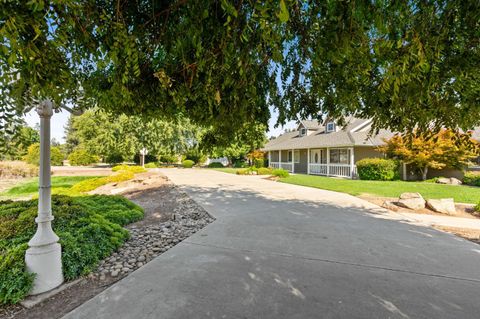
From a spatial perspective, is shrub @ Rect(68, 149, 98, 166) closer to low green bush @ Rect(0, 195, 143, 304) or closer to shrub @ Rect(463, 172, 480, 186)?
low green bush @ Rect(0, 195, 143, 304)

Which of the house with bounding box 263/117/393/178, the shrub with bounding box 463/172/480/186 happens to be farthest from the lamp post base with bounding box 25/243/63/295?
the shrub with bounding box 463/172/480/186

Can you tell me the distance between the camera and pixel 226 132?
385 centimetres

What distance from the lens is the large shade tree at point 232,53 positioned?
163cm

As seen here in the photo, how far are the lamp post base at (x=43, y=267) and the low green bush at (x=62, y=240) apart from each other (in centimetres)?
7

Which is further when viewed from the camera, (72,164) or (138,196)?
(72,164)

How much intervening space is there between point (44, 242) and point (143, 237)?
6.70ft

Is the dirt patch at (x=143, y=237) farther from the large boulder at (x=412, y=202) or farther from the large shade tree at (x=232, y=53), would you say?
the large boulder at (x=412, y=202)

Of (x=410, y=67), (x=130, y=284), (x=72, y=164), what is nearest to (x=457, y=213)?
(x=410, y=67)

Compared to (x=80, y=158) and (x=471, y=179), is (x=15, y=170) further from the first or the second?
(x=471, y=179)

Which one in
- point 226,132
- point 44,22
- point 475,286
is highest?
point 44,22

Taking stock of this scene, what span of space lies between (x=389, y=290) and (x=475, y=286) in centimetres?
117

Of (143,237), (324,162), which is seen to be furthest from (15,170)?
(324,162)

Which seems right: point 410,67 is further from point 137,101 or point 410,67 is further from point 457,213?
point 457,213

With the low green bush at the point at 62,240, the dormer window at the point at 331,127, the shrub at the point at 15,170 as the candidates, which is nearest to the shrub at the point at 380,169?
the dormer window at the point at 331,127
